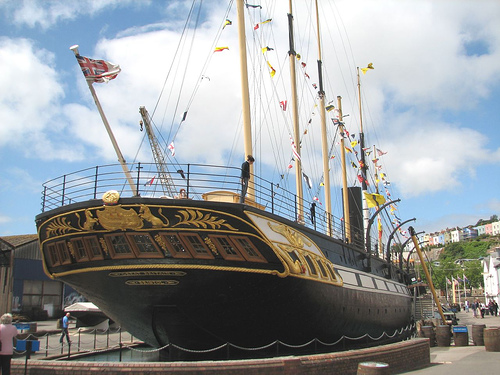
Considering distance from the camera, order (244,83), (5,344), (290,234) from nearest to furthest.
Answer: (5,344) < (290,234) < (244,83)

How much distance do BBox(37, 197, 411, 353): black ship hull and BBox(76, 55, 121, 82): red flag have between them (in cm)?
406

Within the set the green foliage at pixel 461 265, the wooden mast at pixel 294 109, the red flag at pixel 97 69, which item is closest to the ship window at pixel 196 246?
the red flag at pixel 97 69

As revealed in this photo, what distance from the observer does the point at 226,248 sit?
1129 centimetres

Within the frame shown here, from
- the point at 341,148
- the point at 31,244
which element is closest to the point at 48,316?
the point at 31,244

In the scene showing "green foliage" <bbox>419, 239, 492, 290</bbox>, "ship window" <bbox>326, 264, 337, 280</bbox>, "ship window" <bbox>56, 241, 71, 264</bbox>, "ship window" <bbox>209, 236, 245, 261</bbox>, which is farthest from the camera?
"green foliage" <bbox>419, 239, 492, 290</bbox>

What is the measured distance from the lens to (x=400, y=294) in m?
23.2

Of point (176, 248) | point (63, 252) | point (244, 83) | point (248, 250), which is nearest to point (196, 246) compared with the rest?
point (176, 248)

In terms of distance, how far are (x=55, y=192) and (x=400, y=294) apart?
668 inches

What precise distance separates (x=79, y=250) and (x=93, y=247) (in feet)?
1.75

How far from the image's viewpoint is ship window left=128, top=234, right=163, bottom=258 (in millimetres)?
11164

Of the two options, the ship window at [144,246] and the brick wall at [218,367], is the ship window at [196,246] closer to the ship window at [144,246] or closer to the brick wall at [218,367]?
the ship window at [144,246]

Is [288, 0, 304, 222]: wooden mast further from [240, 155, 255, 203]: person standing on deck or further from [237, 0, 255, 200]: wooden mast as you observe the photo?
[240, 155, 255, 203]: person standing on deck

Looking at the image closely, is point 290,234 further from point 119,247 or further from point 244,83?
point 244,83

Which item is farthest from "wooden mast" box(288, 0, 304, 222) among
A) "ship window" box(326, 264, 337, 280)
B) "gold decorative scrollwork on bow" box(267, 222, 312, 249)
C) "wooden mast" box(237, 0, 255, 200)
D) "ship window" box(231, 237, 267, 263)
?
"ship window" box(231, 237, 267, 263)
